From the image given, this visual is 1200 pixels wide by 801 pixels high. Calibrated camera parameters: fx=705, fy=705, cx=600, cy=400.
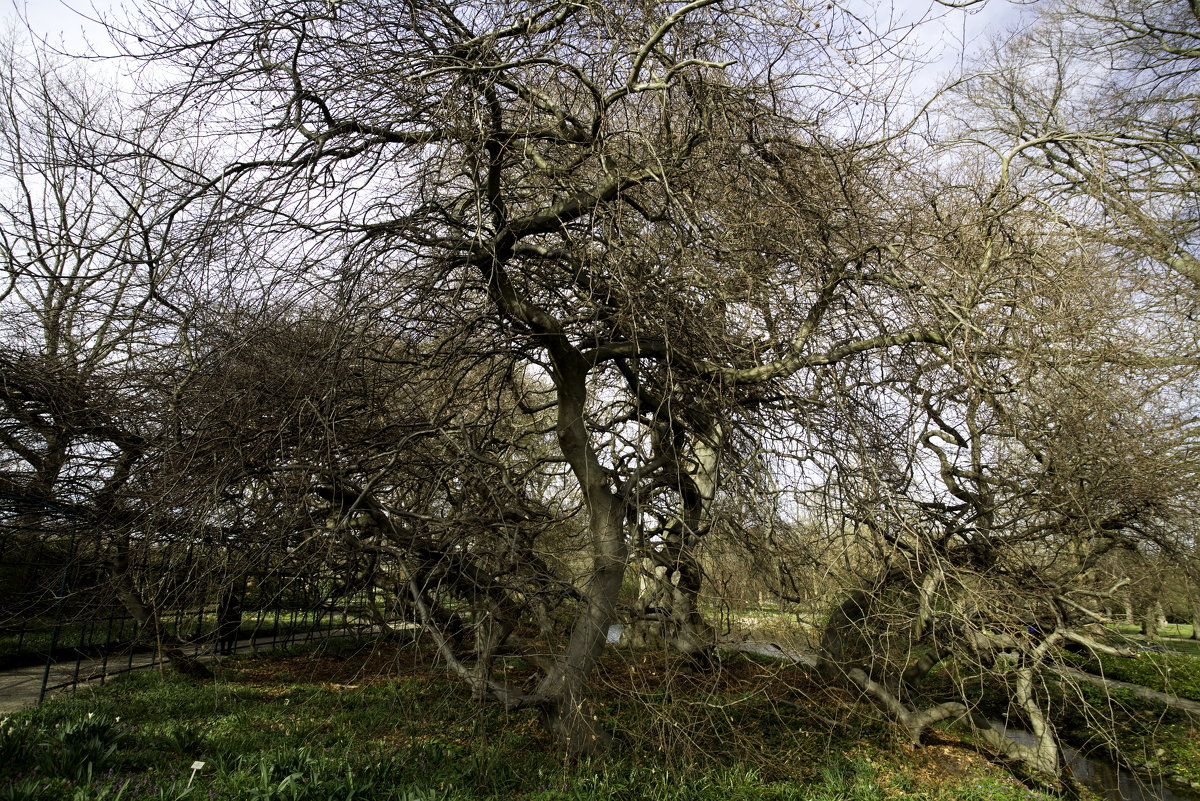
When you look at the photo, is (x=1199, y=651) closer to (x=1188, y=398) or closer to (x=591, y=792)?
(x=1188, y=398)

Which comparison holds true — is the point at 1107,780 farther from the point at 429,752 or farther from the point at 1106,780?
the point at 429,752

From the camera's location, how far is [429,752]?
545 centimetres

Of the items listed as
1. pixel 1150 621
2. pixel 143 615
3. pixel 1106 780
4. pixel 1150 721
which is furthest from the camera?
pixel 1150 721

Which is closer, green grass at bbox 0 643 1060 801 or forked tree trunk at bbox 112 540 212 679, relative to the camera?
green grass at bbox 0 643 1060 801

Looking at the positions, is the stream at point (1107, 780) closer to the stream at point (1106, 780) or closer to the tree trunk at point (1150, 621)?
the stream at point (1106, 780)

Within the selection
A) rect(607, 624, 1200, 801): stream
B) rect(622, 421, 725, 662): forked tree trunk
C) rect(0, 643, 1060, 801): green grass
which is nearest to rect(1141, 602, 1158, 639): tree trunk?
rect(607, 624, 1200, 801): stream

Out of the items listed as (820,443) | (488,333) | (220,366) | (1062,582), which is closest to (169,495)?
(220,366)

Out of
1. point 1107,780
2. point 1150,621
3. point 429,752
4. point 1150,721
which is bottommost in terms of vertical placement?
point 1107,780

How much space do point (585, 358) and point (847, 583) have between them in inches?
105

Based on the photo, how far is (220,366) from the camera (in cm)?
497

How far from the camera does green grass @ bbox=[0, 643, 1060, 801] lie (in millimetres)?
4293

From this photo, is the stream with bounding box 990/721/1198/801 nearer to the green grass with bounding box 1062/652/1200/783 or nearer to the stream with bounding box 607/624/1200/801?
the stream with bounding box 607/624/1200/801

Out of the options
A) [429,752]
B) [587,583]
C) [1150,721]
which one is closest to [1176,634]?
[1150,721]

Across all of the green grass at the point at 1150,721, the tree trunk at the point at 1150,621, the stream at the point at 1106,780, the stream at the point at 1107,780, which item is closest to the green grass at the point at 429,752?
the stream at the point at 1106,780
